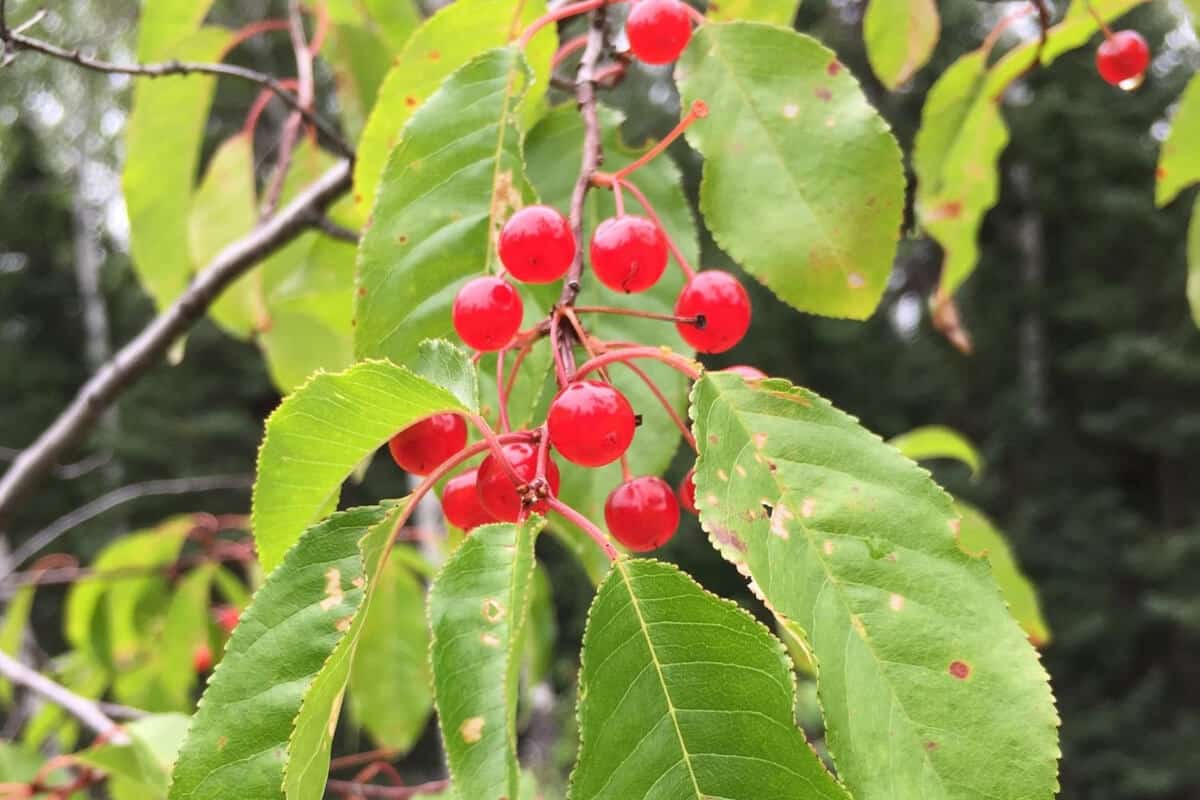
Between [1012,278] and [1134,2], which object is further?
[1012,278]

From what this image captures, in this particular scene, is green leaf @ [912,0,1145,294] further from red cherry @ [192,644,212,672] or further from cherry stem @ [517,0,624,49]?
red cherry @ [192,644,212,672]

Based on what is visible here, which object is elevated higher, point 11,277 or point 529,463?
point 529,463

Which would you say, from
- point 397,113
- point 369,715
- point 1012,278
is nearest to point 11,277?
point 1012,278

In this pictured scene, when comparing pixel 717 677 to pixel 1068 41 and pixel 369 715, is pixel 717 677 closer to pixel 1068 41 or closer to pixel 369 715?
pixel 1068 41

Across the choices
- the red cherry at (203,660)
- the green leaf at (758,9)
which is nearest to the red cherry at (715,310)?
the green leaf at (758,9)

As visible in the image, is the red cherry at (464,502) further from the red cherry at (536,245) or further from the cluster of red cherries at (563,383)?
the red cherry at (536,245)

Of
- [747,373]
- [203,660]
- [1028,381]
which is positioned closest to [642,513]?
[747,373]

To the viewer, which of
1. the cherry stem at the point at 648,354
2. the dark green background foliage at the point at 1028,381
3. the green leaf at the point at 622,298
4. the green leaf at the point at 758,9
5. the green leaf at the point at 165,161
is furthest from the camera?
the dark green background foliage at the point at 1028,381
